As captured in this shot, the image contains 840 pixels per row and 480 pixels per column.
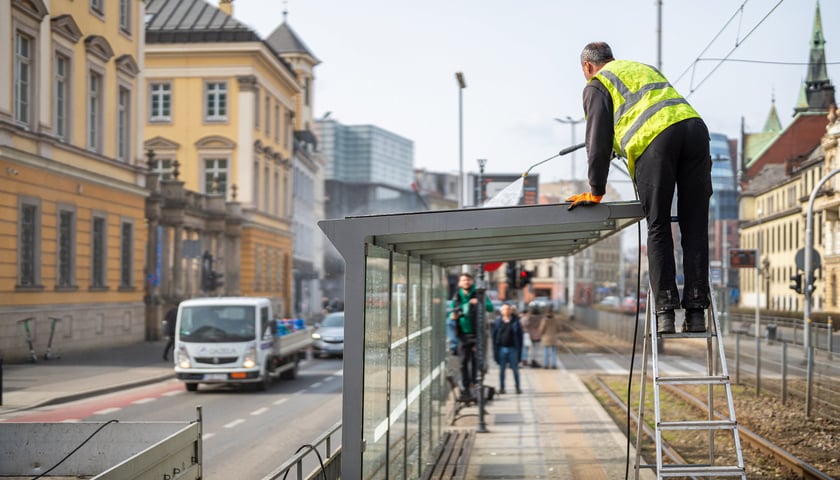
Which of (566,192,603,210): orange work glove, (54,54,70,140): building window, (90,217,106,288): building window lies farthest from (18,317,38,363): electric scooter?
(566,192,603,210): orange work glove

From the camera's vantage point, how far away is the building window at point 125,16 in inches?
1617

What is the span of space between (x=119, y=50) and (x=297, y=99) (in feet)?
153

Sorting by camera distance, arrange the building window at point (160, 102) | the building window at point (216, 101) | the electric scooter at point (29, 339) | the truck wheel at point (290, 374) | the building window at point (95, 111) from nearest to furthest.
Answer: the truck wheel at point (290, 374), the electric scooter at point (29, 339), the building window at point (95, 111), the building window at point (160, 102), the building window at point (216, 101)

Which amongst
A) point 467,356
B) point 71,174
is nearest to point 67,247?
point 71,174

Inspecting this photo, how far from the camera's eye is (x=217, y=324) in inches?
925

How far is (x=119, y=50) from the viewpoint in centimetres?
4047

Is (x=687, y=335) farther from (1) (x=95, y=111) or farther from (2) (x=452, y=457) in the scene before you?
(1) (x=95, y=111)

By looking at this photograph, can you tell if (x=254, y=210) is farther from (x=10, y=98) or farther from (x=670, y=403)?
(x=670, y=403)

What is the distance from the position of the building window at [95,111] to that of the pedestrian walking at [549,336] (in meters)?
16.3

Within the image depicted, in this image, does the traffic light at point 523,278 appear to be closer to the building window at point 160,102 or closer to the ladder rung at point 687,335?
the ladder rung at point 687,335

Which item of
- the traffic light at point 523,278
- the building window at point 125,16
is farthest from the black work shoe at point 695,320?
the building window at point 125,16

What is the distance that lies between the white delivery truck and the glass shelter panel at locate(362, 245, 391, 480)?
16.0 meters

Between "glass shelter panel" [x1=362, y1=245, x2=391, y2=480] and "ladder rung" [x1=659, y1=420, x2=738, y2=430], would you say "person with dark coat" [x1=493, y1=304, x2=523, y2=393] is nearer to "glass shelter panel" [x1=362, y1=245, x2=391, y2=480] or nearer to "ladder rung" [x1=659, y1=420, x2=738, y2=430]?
"glass shelter panel" [x1=362, y1=245, x2=391, y2=480]

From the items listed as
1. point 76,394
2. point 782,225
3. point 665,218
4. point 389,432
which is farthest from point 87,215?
point 665,218
